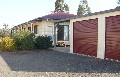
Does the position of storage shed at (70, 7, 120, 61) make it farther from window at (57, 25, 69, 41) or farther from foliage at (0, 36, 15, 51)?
window at (57, 25, 69, 41)

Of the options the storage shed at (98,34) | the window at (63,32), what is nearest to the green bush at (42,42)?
the window at (63,32)

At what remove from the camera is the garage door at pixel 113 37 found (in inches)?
607

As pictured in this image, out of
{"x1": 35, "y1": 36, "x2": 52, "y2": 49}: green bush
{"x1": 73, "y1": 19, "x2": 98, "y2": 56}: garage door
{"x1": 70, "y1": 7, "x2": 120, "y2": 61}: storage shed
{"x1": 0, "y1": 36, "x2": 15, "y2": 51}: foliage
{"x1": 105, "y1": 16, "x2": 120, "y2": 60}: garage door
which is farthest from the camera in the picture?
{"x1": 35, "y1": 36, "x2": 52, "y2": 49}: green bush

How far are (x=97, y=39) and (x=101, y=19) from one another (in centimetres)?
144

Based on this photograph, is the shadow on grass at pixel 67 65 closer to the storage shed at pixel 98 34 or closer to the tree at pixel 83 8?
the storage shed at pixel 98 34

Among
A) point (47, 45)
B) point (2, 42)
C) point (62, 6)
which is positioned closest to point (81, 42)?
point (47, 45)

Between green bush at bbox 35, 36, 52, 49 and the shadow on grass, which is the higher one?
green bush at bbox 35, 36, 52, 49

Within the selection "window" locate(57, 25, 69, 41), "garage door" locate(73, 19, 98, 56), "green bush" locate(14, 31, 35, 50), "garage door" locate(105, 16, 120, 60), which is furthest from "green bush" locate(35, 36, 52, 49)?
"garage door" locate(105, 16, 120, 60)

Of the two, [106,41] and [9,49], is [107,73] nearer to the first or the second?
[106,41]

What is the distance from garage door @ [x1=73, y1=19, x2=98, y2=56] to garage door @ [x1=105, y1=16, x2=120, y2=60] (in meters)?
1.57

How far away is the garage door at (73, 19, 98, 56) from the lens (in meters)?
18.2

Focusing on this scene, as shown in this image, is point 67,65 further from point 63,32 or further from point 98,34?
point 63,32

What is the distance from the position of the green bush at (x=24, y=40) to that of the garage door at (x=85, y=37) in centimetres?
504

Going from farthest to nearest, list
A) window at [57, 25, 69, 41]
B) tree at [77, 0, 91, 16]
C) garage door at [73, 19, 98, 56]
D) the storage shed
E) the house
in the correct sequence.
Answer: tree at [77, 0, 91, 16] → window at [57, 25, 69, 41] → the house → garage door at [73, 19, 98, 56] → the storage shed
